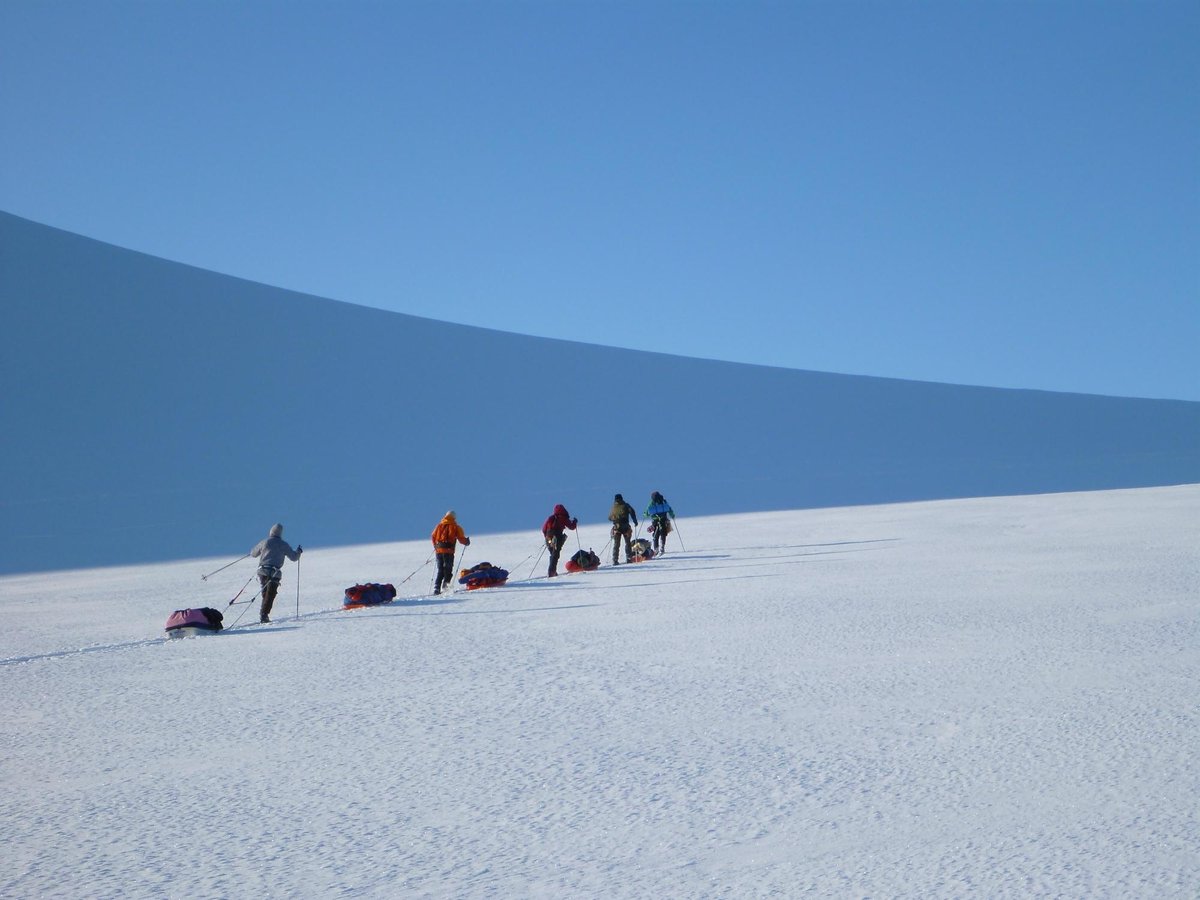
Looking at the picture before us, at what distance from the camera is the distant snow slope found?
26594 mm

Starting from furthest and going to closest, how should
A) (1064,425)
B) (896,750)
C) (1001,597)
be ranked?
(1064,425)
(1001,597)
(896,750)

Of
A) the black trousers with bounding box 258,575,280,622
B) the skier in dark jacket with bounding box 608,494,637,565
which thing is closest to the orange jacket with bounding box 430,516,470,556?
the black trousers with bounding box 258,575,280,622

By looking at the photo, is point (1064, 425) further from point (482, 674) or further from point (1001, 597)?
point (482, 674)

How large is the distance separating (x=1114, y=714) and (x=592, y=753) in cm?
227

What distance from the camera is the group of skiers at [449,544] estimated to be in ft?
30.0

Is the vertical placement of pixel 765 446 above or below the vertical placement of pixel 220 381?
below

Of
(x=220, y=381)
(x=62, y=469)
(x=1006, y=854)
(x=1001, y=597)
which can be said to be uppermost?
(x=220, y=381)

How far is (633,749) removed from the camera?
4.47 metres

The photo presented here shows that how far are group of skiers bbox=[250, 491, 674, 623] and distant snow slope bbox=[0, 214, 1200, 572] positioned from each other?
27.3 feet

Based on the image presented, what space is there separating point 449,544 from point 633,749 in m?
6.45

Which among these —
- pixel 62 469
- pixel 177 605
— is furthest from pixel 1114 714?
pixel 62 469

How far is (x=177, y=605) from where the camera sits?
10672 mm

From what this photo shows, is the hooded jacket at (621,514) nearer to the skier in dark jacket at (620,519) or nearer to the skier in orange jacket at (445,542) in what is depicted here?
the skier in dark jacket at (620,519)

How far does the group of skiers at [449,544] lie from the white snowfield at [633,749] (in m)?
0.45
